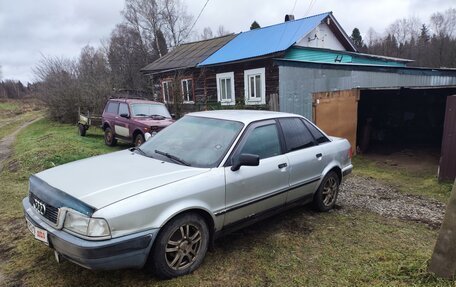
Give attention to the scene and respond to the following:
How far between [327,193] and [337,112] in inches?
224

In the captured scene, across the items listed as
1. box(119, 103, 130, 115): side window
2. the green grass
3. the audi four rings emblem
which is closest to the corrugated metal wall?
the green grass

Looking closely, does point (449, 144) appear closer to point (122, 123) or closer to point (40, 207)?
point (40, 207)

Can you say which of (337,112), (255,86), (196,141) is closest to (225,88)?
(255,86)

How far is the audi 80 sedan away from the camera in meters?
2.73

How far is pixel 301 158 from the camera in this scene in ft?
14.7

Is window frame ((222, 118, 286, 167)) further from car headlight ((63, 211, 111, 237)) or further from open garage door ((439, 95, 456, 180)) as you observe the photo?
open garage door ((439, 95, 456, 180))

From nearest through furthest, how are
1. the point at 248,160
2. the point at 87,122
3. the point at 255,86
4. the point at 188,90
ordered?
the point at 248,160 → the point at 87,122 → the point at 255,86 → the point at 188,90

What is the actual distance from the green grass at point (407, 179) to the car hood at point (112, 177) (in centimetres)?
551

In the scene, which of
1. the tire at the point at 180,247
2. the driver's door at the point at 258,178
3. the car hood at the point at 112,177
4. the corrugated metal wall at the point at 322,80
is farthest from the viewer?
the corrugated metal wall at the point at 322,80

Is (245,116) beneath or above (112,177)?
above

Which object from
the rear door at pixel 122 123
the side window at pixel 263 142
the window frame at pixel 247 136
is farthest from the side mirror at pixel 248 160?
the rear door at pixel 122 123

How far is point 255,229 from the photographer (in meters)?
4.46

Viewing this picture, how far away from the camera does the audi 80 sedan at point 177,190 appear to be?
8.97 feet

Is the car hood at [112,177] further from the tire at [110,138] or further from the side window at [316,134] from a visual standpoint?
the tire at [110,138]
